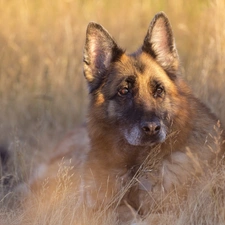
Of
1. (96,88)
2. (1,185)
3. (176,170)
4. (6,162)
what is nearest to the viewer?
(176,170)

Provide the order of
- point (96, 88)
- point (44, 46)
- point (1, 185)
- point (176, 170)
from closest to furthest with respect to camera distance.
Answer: point (176, 170), point (96, 88), point (1, 185), point (44, 46)

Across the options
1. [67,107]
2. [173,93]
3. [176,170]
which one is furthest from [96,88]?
[67,107]

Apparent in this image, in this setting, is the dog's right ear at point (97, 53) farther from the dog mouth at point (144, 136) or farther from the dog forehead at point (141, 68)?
the dog mouth at point (144, 136)

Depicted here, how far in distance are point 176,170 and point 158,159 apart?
0.18m

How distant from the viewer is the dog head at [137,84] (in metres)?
4.60

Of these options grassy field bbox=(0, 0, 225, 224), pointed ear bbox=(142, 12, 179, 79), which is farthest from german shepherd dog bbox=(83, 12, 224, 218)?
grassy field bbox=(0, 0, 225, 224)

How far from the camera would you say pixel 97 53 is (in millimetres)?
5047

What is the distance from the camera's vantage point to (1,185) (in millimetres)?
5703

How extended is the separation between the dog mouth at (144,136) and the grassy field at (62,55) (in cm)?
206

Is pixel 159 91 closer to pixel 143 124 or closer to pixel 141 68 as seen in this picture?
pixel 141 68

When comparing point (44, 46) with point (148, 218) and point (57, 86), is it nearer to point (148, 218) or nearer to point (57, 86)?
point (57, 86)

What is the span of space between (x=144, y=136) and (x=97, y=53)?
997 mm

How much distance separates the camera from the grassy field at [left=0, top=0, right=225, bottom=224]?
7.08 meters

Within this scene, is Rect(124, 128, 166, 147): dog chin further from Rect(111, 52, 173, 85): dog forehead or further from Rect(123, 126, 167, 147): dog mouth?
Rect(111, 52, 173, 85): dog forehead
